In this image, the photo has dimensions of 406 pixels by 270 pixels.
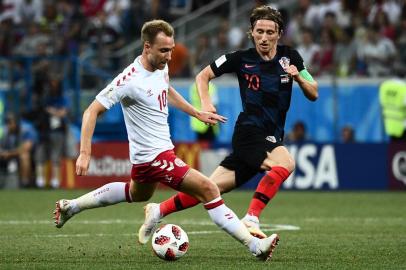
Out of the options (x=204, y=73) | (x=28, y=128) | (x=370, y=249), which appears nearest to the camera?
(x=370, y=249)

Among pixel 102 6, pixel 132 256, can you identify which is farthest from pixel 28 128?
pixel 132 256

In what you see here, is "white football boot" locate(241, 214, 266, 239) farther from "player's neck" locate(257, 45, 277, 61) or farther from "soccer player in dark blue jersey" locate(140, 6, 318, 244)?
"player's neck" locate(257, 45, 277, 61)

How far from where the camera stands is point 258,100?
10664 millimetres

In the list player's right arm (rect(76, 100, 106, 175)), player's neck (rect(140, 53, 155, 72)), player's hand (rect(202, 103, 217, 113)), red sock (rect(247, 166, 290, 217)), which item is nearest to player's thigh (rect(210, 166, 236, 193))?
red sock (rect(247, 166, 290, 217))

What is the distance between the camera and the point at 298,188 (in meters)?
20.8

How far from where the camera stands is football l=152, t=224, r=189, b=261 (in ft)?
30.5

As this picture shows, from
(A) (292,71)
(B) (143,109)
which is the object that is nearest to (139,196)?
(B) (143,109)

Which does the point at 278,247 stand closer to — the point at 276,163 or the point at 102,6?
the point at 276,163

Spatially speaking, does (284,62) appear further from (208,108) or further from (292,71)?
(208,108)

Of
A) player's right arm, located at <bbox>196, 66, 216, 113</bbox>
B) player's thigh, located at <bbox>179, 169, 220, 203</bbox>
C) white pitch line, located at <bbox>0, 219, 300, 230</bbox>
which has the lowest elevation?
white pitch line, located at <bbox>0, 219, 300, 230</bbox>

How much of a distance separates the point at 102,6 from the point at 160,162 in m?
17.4

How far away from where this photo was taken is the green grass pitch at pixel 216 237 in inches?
353

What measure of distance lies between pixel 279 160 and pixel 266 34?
130 cm

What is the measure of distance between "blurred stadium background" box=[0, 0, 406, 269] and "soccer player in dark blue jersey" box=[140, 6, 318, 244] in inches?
260
